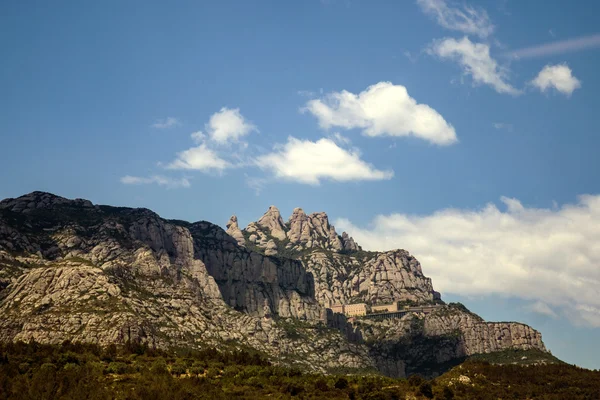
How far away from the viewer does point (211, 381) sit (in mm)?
131500

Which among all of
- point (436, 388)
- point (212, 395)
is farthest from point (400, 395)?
point (212, 395)

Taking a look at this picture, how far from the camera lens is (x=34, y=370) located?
416 feet

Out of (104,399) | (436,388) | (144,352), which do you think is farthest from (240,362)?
(104,399)

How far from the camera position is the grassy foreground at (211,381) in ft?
380

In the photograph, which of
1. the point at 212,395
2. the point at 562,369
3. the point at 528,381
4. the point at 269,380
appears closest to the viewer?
the point at 212,395

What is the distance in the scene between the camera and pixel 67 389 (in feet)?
378

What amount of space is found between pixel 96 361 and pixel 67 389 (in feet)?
81.8

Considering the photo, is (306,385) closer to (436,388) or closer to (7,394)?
(436,388)

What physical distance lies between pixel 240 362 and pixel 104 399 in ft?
180

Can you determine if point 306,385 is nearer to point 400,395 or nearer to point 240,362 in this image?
point 400,395

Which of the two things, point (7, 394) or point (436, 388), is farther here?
point (436, 388)

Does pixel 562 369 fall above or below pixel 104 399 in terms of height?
above

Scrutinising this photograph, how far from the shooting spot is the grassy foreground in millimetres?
115750

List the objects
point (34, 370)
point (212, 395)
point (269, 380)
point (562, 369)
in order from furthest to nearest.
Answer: point (562, 369) < point (269, 380) < point (34, 370) < point (212, 395)
